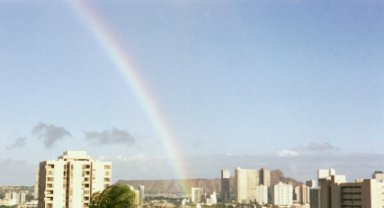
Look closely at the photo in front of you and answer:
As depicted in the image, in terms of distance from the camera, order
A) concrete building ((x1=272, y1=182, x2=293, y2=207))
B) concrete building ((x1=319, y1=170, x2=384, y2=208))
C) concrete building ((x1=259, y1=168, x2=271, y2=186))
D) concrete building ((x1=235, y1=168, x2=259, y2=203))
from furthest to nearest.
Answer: concrete building ((x1=259, y1=168, x2=271, y2=186))
concrete building ((x1=235, y1=168, x2=259, y2=203))
concrete building ((x1=272, y1=182, x2=293, y2=207))
concrete building ((x1=319, y1=170, x2=384, y2=208))

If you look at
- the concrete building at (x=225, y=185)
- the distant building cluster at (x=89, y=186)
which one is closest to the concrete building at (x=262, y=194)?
the concrete building at (x=225, y=185)

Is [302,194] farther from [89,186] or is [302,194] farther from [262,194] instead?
[89,186]

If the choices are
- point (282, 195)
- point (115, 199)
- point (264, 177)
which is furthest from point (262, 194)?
point (115, 199)

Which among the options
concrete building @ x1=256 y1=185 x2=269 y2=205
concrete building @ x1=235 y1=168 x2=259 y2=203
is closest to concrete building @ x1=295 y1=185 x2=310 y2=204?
concrete building @ x1=256 y1=185 x2=269 y2=205

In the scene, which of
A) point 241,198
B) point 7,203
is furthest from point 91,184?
point 241,198

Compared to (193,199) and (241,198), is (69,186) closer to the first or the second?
(193,199)

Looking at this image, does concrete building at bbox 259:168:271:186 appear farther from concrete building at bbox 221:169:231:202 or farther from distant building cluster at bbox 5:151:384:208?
distant building cluster at bbox 5:151:384:208
